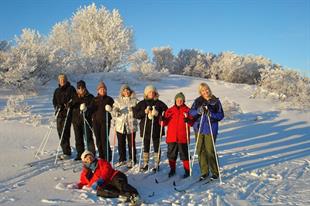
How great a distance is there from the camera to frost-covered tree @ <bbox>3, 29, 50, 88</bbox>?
56.0ft

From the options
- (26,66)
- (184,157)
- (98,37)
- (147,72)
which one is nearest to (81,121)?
(184,157)

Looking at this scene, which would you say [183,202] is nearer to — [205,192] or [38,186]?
[205,192]

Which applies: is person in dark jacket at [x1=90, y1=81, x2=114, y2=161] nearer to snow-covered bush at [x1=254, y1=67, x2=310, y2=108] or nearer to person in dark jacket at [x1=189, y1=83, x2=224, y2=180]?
person in dark jacket at [x1=189, y1=83, x2=224, y2=180]

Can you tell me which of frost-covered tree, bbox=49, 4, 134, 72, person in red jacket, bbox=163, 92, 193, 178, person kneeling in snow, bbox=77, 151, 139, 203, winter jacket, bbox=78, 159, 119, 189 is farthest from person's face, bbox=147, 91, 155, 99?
frost-covered tree, bbox=49, 4, 134, 72

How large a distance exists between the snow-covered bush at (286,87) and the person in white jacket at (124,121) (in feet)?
44.3

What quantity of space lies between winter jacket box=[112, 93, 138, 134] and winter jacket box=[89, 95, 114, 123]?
205 millimetres

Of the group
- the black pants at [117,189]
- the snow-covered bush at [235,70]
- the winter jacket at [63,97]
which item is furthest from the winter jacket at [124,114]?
the snow-covered bush at [235,70]

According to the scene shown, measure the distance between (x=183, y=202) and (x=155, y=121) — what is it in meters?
2.62

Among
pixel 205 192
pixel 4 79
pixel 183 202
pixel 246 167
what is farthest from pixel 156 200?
pixel 4 79

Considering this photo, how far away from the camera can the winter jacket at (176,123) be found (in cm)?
830

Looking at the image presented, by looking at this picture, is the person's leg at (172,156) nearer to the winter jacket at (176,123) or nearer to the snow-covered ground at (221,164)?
the winter jacket at (176,123)

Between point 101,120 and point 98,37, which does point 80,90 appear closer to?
point 101,120

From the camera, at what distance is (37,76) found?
19.2m

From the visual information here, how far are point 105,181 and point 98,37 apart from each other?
2707 cm
